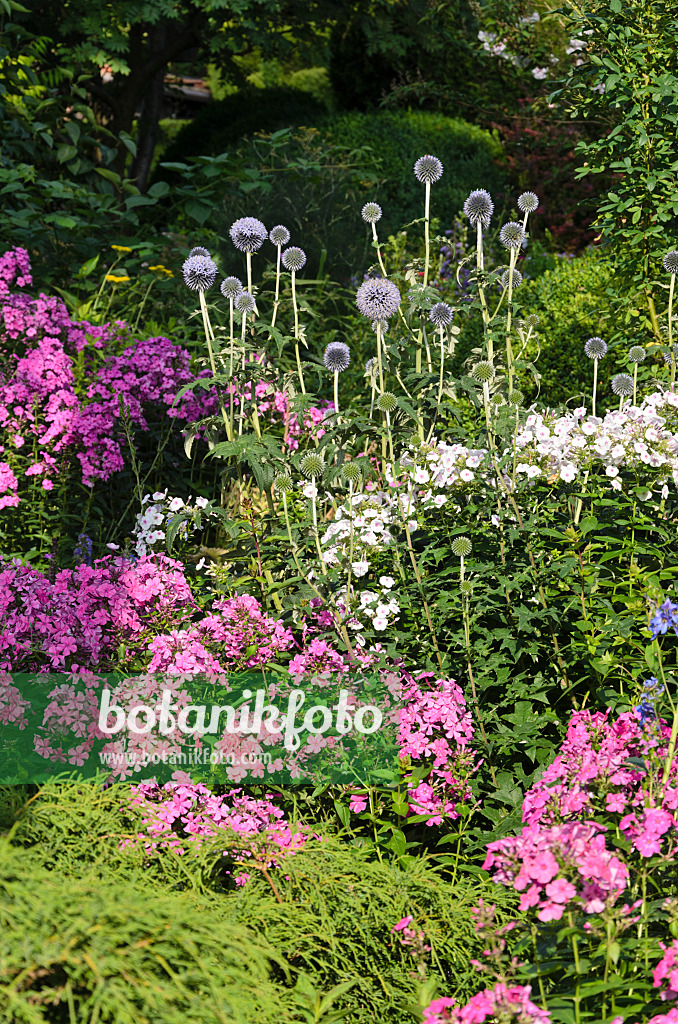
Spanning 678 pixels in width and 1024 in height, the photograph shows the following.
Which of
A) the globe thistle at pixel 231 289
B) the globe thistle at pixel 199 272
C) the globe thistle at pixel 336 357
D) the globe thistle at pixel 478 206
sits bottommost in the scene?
the globe thistle at pixel 336 357

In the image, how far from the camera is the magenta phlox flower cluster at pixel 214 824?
2.37 metres

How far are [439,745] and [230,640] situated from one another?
2.47ft

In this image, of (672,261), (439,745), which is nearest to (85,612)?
(439,745)

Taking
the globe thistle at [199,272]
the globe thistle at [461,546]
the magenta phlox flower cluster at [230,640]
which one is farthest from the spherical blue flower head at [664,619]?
the globe thistle at [199,272]

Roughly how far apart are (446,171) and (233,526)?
7770 mm

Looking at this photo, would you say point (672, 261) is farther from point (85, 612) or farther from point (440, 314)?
point (85, 612)

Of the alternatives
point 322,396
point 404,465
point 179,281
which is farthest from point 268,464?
point 179,281

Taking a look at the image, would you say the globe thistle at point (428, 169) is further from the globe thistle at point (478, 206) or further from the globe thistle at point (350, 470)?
the globe thistle at point (350, 470)

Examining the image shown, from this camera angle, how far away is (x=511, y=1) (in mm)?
8836

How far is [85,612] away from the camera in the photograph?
9.91 feet

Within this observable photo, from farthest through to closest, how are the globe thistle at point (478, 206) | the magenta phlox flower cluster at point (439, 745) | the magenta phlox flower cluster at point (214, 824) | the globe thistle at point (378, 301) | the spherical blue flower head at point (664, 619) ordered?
the globe thistle at point (478, 206)
the globe thistle at point (378, 301)
the magenta phlox flower cluster at point (439, 745)
the magenta phlox flower cluster at point (214, 824)
the spherical blue flower head at point (664, 619)

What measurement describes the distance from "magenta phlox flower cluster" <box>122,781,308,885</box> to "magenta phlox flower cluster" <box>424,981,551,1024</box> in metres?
0.59

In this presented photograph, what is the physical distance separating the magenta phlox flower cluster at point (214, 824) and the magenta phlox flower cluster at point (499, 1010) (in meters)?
0.59

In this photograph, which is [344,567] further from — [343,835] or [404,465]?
[343,835]
